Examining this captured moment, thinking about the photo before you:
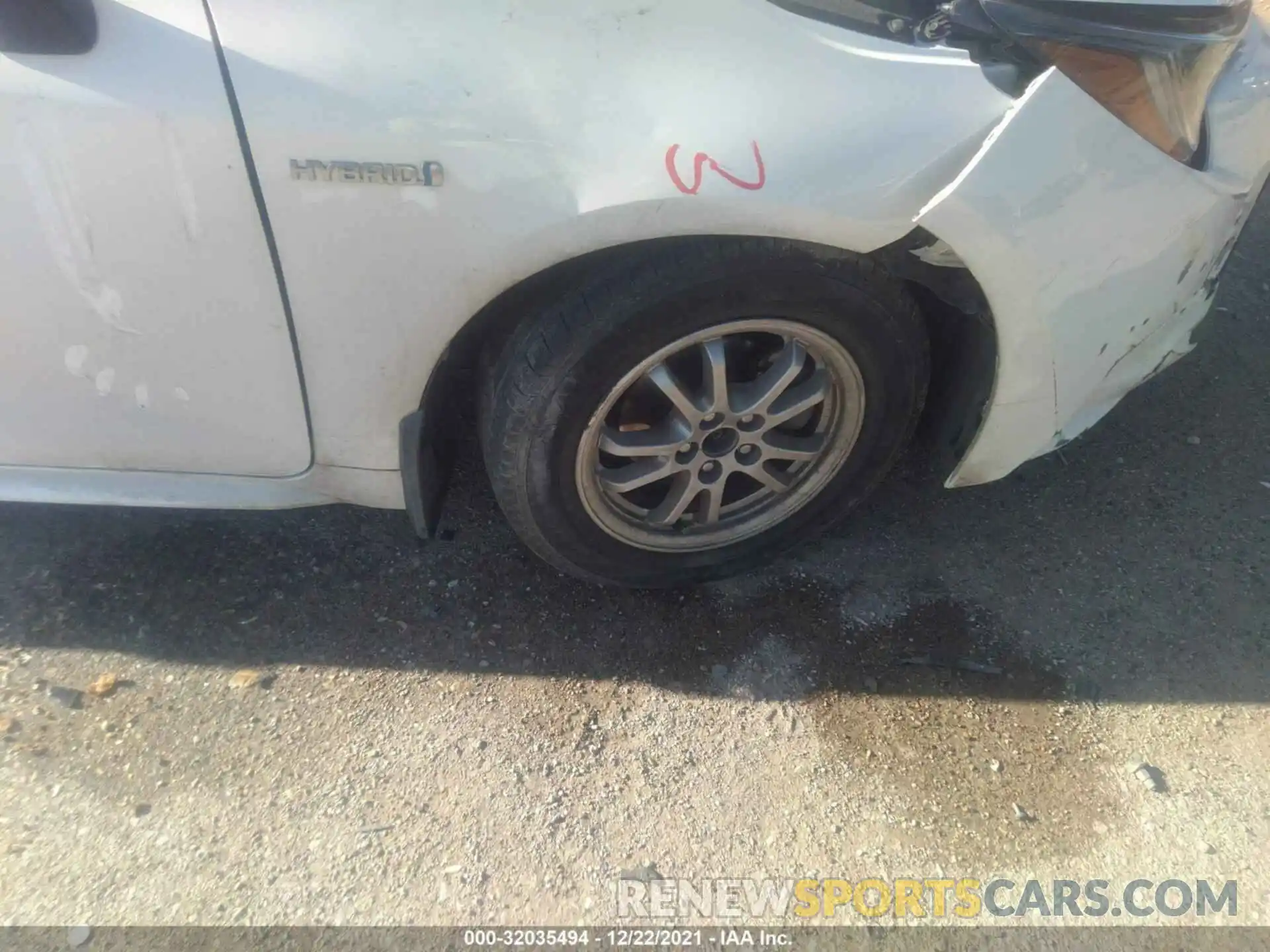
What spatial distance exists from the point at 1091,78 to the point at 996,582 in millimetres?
1206

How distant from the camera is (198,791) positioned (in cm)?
196

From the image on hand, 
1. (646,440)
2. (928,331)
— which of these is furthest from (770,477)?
(928,331)

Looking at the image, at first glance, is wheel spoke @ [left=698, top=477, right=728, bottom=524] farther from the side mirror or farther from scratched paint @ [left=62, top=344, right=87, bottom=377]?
the side mirror

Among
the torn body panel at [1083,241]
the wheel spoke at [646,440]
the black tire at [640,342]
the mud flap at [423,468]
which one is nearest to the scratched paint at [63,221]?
the mud flap at [423,468]

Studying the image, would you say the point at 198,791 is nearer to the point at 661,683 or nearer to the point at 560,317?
the point at 661,683

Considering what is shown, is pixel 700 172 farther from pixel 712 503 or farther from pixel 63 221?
pixel 63 221

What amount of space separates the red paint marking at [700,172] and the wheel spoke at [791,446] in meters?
0.64

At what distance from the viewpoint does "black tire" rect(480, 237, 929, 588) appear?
1742 millimetres

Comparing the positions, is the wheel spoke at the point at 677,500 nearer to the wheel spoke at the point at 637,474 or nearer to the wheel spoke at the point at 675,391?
the wheel spoke at the point at 637,474

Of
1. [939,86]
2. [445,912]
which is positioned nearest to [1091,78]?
[939,86]

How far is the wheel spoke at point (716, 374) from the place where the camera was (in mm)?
1896

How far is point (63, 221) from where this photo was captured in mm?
1577

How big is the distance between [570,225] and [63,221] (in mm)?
849

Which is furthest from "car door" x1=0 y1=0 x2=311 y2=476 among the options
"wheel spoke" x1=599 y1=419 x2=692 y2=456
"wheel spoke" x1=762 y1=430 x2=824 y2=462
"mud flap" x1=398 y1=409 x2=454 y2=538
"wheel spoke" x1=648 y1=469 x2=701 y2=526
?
"wheel spoke" x1=762 y1=430 x2=824 y2=462
